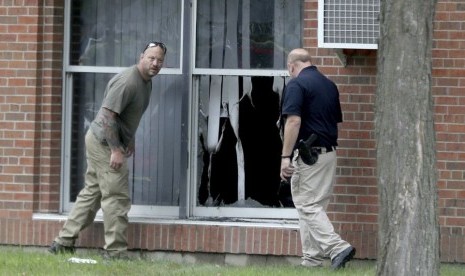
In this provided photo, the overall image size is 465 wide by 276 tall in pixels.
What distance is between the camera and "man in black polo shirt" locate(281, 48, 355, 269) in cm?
969

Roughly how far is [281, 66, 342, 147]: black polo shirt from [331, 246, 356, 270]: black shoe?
89 centimetres

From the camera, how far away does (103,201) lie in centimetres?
1023

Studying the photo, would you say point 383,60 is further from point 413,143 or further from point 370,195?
point 370,195

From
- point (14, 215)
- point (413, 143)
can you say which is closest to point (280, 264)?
point (14, 215)

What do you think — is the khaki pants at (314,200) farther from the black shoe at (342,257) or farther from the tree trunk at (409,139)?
the tree trunk at (409,139)

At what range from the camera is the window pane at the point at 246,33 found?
34.9 feet

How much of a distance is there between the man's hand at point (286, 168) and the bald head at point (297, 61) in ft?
2.42

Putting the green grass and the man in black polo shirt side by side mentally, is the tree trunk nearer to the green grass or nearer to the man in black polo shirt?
the green grass

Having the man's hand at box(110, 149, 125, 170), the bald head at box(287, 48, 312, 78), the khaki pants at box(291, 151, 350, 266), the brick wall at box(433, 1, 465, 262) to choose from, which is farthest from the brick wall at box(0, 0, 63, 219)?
the brick wall at box(433, 1, 465, 262)

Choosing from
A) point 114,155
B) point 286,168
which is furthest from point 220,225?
point 114,155

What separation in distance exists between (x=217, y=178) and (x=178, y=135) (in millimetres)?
526

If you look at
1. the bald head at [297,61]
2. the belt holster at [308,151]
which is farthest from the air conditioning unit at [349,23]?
the belt holster at [308,151]

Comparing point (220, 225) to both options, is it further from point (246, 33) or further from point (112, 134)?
point (246, 33)

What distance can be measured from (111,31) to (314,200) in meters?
2.61
